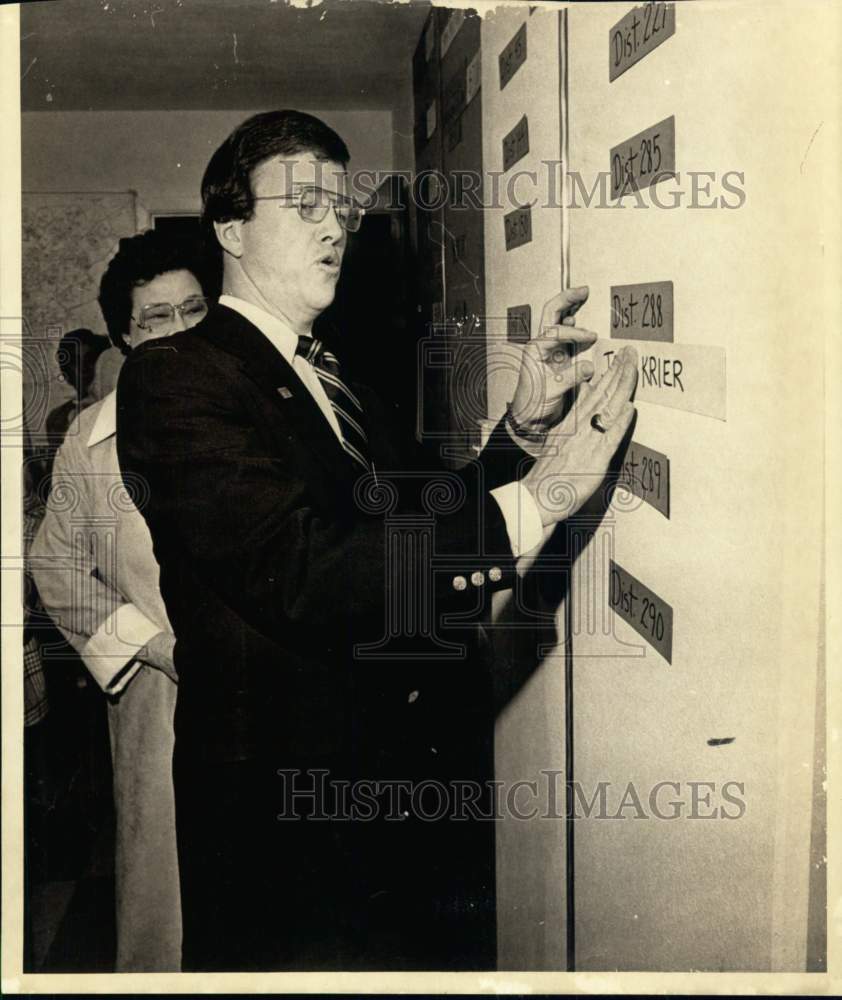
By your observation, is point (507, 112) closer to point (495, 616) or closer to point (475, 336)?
point (475, 336)

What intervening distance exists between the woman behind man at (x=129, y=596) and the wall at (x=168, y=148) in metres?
0.06

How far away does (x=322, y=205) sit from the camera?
4.50 feet

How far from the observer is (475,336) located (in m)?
1.37

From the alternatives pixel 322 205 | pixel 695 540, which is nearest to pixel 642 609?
pixel 695 540

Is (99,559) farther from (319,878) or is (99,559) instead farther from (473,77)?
(473,77)

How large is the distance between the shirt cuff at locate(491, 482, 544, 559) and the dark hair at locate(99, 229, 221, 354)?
0.43 meters

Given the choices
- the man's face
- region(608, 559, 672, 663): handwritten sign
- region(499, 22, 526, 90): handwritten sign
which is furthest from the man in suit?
region(499, 22, 526, 90): handwritten sign

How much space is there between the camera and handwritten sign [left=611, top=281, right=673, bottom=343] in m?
1.23

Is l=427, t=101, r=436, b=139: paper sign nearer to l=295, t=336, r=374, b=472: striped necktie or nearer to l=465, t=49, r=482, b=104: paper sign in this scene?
l=465, t=49, r=482, b=104: paper sign

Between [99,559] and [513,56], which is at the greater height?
[513,56]

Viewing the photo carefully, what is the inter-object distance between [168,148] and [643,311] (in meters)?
0.60

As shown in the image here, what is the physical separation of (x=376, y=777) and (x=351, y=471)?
382 millimetres

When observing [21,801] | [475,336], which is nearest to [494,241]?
[475,336]

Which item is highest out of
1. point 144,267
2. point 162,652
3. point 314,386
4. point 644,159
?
point 644,159
